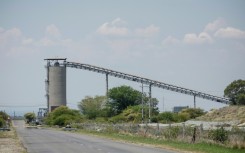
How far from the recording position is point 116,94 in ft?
427

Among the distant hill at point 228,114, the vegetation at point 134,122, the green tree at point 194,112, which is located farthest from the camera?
the green tree at point 194,112

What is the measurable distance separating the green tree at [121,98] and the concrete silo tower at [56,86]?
1423cm

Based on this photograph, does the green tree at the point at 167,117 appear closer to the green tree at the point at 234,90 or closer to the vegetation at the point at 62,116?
the green tree at the point at 234,90

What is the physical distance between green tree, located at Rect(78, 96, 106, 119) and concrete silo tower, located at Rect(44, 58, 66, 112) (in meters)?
9.60

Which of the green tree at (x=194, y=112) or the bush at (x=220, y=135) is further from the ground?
the green tree at (x=194, y=112)

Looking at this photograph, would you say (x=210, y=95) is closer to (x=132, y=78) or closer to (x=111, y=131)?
(x=132, y=78)

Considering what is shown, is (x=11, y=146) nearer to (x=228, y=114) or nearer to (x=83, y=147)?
(x=83, y=147)

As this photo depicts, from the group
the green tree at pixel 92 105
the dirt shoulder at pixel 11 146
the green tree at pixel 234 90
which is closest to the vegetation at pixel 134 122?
the green tree at pixel 92 105

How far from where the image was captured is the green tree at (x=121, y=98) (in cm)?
13012

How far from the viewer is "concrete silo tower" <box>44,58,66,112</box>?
13562 cm

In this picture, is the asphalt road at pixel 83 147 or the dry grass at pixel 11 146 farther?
the dry grass at pixel 11 146

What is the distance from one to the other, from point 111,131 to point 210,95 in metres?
65.2

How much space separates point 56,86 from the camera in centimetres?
13550

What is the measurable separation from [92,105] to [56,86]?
21855 mm
